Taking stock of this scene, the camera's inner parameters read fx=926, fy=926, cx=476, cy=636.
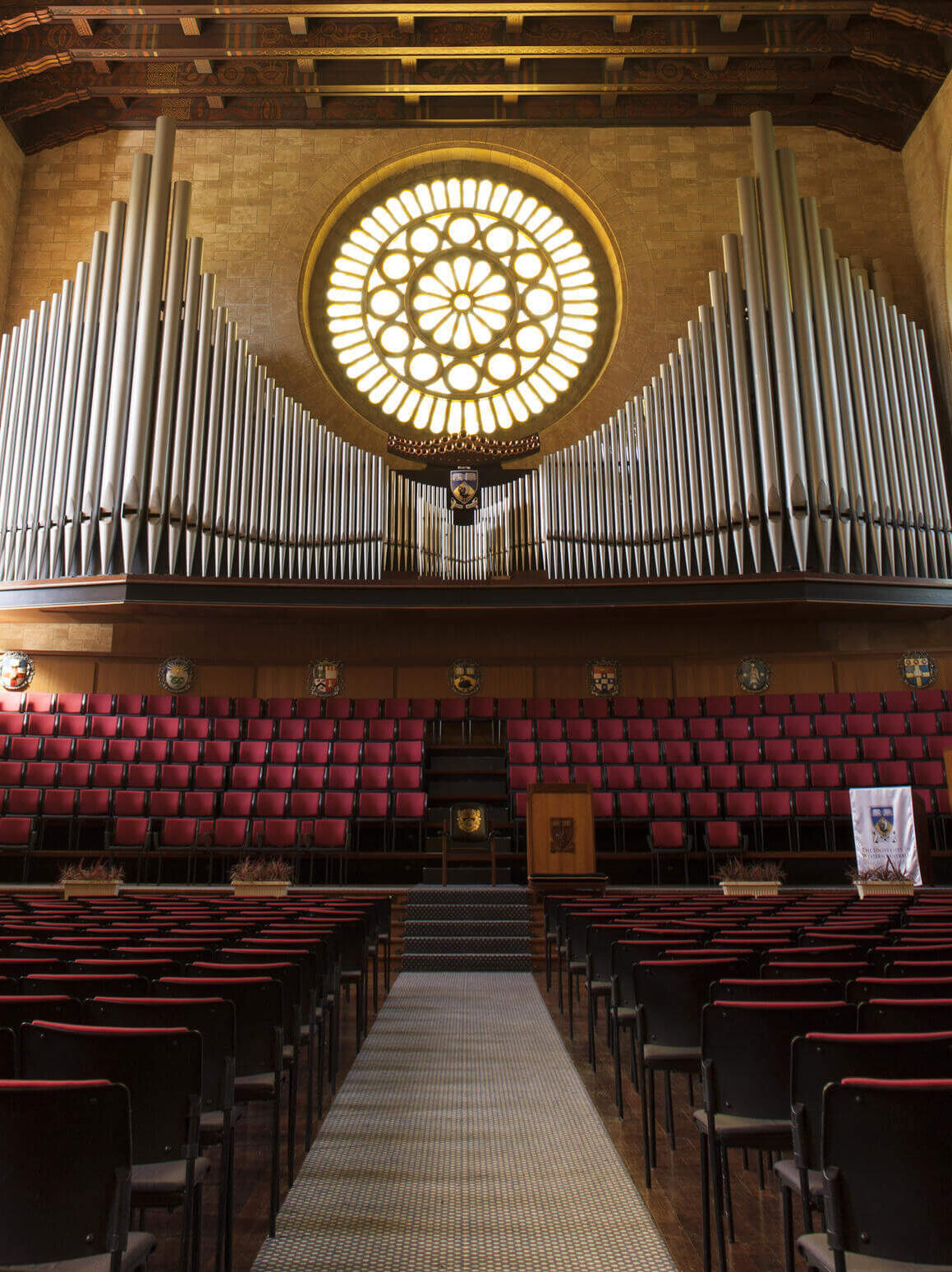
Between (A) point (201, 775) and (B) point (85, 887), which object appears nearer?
(B) point (85, 887)

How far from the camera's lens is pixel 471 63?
14422 mm

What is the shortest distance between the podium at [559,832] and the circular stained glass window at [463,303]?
7425mm

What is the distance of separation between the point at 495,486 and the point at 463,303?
4402mm

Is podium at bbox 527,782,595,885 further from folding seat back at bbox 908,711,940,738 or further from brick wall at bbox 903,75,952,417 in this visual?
brick wall at bbox 903,75,952,417

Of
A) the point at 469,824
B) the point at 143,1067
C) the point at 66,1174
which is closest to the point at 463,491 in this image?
the point at 469,824

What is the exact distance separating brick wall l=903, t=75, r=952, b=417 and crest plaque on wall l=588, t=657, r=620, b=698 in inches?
231

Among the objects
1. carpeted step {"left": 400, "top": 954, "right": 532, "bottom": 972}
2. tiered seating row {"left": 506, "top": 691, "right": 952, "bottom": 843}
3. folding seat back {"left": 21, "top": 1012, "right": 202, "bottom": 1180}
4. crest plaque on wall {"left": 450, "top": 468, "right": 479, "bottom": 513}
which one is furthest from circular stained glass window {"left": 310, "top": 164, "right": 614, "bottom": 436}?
folding seat back {"left": 21, "top": 1012, "right": 202, "bottom": 1180}

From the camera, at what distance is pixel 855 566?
11.3 meters

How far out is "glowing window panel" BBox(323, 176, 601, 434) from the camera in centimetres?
1486

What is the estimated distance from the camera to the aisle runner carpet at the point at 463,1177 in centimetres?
254

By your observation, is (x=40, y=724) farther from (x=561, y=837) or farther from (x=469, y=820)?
(x=561, y=837)

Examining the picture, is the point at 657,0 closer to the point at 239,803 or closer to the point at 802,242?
the point at 802,242

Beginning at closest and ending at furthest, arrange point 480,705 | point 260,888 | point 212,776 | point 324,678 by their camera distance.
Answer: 1. point 260,888
2. point 212,776
3. point 480,705
4. point 324,678

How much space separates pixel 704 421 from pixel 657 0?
6.06m
